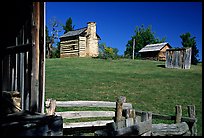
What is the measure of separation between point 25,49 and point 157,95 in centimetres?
→ 1002

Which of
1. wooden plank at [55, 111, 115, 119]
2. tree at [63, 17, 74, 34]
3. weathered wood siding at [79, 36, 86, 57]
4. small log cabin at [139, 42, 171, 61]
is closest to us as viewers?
wooden plank at [55, 111, 115, 119]

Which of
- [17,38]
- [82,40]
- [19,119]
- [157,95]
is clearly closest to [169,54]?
[157,95]

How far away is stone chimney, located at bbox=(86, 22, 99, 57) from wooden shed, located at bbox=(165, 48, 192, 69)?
18.2 metres

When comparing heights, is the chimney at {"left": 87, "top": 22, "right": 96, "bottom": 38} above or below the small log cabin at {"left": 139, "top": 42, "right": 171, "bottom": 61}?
above

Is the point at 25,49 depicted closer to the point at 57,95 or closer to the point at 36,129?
the point at 36,129

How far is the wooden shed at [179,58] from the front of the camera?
27.2 metres

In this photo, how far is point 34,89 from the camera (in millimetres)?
4645

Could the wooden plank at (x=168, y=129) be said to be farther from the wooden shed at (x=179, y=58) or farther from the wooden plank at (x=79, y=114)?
the wooden shed at (x=179, y=58)

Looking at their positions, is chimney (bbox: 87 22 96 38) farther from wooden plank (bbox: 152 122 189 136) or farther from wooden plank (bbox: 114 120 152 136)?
wooden plank (bbox: 114 120 152 136)

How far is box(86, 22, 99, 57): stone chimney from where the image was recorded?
4372cm

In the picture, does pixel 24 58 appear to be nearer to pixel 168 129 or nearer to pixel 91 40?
pixel 168 129

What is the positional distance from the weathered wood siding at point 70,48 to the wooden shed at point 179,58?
64.3ft

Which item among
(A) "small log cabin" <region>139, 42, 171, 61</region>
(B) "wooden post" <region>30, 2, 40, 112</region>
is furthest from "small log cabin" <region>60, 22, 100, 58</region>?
(B) "wooden post" <region>30, 2, 40, 112</region>

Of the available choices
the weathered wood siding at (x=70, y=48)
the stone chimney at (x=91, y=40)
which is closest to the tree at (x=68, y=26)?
the weathered wood siding at (x=70, y=48)
